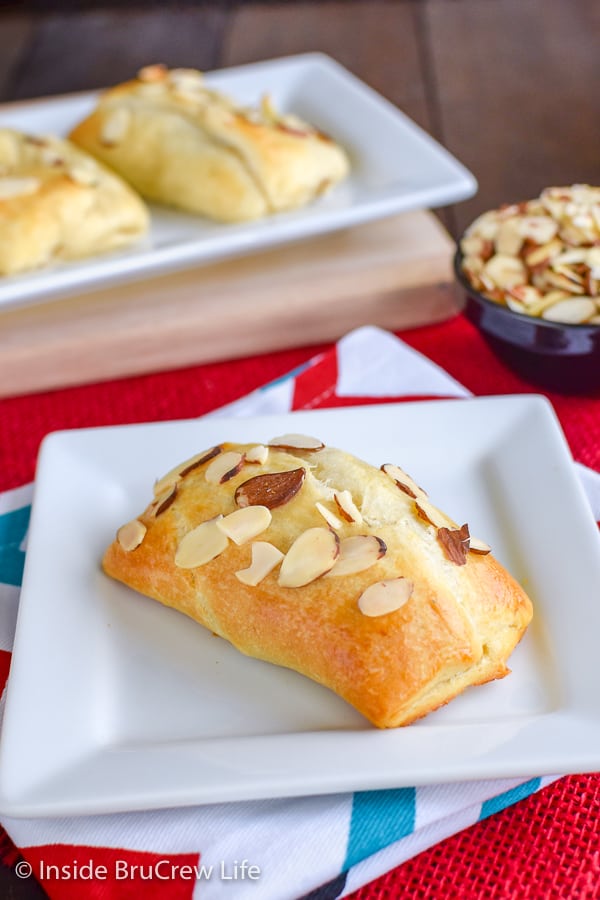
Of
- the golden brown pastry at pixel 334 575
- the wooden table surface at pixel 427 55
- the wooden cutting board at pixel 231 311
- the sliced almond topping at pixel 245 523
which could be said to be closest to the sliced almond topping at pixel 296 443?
the golden brown pastry at pixel 334 575

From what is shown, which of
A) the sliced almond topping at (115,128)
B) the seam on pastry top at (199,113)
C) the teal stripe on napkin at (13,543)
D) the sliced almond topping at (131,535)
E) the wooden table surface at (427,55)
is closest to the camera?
the sliced almond topping at (131,535)

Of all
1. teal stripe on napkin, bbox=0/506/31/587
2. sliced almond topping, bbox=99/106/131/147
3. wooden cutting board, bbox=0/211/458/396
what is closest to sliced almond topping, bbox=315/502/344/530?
teal stripe on napkin, bbox=0/506/31/587

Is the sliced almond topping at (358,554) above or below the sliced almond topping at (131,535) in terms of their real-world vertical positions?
above

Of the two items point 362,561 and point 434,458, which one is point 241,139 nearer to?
point 434,458

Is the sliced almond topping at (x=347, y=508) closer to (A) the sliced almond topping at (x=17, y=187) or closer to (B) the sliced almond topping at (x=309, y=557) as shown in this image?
(B) the sliced almond topping at (x=309, y=557)

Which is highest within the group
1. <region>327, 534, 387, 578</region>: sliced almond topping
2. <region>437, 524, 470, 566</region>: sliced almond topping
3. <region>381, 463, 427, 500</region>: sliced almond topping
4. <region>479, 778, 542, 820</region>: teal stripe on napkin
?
<region>327, 534, 387, 578</region>: sliced almond topping

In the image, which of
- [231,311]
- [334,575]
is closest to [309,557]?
[334,575]

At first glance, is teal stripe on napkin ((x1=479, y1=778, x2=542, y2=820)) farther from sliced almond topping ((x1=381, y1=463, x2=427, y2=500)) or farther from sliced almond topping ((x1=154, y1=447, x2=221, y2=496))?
sliced almond topping ((x1=154, y1=447, x2=221, y2=496))
